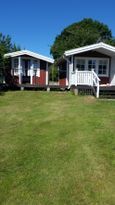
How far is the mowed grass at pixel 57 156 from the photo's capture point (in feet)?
23.0

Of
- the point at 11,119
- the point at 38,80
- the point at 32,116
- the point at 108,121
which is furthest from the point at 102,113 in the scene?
the point at 38,80

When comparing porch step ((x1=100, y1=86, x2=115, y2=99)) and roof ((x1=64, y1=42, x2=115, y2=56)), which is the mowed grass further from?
roof ((x1=64, y1=42, x2=115, y2=56))

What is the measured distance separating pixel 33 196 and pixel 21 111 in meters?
8.42

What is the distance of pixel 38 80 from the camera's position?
26.2 meters

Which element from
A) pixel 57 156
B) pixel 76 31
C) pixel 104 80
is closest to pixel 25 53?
pixel 104 80

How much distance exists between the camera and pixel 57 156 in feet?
29.3

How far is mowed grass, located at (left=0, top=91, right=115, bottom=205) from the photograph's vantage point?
700 centimetres

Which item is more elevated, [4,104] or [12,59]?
[12,59]

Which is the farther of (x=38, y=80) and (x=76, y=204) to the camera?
(x=38, y=80)

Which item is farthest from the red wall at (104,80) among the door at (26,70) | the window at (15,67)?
the window at (15,67)

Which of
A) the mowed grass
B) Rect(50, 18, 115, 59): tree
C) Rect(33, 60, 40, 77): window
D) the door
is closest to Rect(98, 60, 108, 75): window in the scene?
Rect(33, 60, 40, 77): window

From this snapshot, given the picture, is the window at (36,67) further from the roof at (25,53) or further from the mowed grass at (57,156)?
the mowed grass at (57,156)

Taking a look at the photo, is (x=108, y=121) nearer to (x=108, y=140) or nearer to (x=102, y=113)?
(x=102, y=113)

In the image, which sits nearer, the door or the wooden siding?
the door
